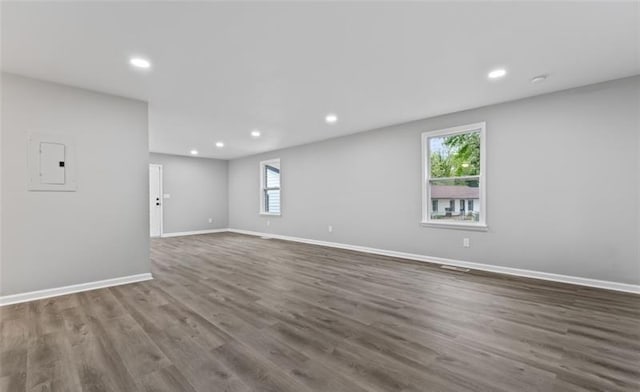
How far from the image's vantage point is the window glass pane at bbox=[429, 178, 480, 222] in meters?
4.34

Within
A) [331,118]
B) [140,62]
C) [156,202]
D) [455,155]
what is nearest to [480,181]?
[455,155]

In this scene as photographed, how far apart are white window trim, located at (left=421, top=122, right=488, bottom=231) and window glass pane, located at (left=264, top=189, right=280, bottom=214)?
14.0 feet

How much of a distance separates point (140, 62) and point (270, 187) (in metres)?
5.46

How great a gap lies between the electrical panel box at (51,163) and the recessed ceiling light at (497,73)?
494 cm

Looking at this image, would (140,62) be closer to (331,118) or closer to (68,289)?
(68,289)

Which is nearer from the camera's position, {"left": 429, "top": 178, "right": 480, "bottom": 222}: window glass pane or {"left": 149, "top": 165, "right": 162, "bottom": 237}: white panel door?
{"left": 429, "top": 178, "right": 480, "bottom": 222}: window glass pane

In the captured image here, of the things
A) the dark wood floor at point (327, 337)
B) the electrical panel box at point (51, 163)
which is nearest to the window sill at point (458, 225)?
the dark wood floor at point (327, 337)

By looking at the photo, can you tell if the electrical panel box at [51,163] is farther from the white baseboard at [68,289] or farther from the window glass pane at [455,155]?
the window glass pane at [455,155]

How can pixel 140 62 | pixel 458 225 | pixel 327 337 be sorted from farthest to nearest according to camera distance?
pixel 458 225
pixel 140 62
pixel 327 337

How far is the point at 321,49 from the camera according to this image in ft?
8.51

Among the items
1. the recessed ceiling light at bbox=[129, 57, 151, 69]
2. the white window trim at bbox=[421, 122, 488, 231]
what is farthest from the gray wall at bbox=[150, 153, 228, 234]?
the white window trim at bbox=[421, 122, 488, 231]

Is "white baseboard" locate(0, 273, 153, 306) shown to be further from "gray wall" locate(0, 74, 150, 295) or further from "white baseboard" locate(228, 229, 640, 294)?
"white baseboard" locate(228, 229, 640, 294)

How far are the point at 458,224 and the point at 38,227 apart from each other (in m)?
5.48

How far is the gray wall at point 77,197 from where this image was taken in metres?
2.99
